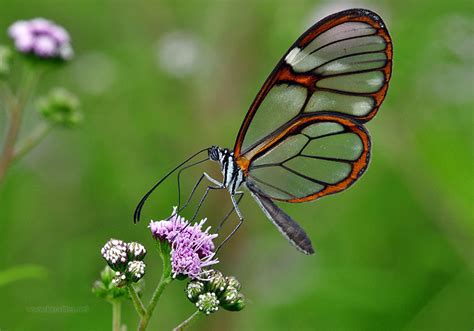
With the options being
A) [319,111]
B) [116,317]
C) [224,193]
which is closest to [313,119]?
[319,111]

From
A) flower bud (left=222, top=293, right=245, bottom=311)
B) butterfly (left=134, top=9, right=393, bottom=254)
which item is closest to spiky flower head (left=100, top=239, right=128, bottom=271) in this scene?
flower bud (left=222, top=293, right=245, bottom=311)

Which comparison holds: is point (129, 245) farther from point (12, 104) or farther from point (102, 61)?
point (102, 61)

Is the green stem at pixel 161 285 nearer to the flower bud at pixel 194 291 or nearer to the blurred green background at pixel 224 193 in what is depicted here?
the flower bud at pixel 194 291

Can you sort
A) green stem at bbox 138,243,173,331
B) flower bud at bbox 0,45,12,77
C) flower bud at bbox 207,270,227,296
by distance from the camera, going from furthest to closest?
flower bud at bbox 0,45,12,77, flower bud at bbox 207,270,227,296, green stem at bbox 138,243,173,331

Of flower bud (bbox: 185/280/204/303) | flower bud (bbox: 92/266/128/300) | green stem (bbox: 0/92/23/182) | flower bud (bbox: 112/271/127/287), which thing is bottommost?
flower bud (bbox: 185/280/204/303)

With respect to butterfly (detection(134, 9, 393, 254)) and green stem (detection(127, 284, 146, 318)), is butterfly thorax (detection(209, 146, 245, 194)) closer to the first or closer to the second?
butterfly (detection(134, 9, 393, 254))

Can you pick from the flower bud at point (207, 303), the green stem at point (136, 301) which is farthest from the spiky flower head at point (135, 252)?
the flower bud at point (207, 303)

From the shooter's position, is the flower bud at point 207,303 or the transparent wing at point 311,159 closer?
the flower bud at point 207,303
